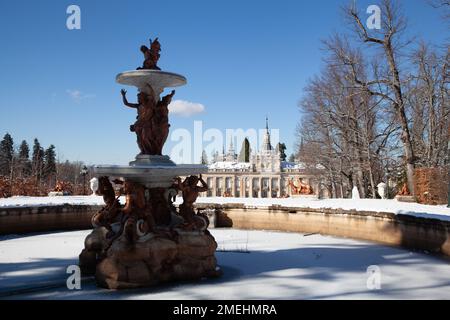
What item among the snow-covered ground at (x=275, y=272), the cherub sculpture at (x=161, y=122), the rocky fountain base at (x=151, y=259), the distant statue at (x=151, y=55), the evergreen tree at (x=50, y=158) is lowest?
the snow-covered ground at (x=275, y=272)

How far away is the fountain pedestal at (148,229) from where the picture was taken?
7.43m

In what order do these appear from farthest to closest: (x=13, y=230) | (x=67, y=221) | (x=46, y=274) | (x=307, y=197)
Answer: (x=307, y=197), (x=67, y=221), (x=13, y=230), (x=46, y=274)

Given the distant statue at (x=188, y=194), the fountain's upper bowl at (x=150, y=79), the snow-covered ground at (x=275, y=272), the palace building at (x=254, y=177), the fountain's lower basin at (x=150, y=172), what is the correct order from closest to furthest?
the snow-covered ground at (x=275, y=272) < the fountain's lower basin at (x=150, y=172) < the distant statue at (x=188, y=194) < the fountain's upper bowl at (x=150, y=79) < the palace building at (x=254, y=177)

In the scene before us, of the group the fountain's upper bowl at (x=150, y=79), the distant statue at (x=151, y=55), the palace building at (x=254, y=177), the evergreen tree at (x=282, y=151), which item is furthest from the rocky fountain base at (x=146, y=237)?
the evergreen tree at (x=282, y=151)

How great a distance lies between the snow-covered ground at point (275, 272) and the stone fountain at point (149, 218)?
0.40 metres

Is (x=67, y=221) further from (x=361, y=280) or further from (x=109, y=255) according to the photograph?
(x=361, y=280)

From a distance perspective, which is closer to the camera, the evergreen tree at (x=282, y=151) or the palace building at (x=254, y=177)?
the palace building at (x=254, y=177)

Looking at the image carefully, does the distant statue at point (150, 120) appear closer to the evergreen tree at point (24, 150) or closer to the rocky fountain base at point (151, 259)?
the rocky fountain base at point (151, 259)

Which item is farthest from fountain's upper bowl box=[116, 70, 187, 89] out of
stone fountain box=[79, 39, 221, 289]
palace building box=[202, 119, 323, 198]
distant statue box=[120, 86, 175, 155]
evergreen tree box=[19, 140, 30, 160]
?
palace building box=[202, 119, 323, 198]

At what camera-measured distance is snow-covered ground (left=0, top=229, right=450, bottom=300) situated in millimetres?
6875

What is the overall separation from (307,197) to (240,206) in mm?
6732

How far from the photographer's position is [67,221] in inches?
647

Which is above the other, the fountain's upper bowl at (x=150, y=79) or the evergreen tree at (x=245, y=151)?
the evergreen tree at (x=245, y=151)

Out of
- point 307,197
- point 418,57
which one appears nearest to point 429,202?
point 307,197
